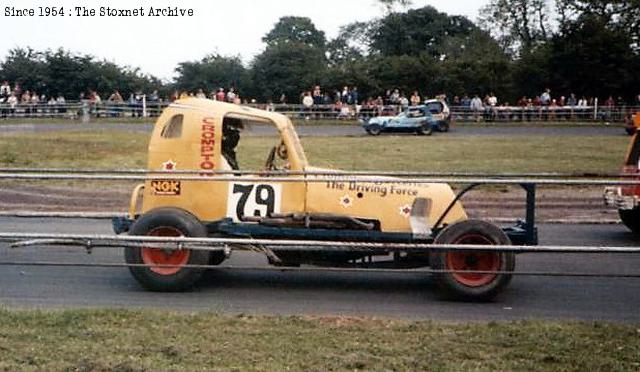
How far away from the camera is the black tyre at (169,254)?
974cm

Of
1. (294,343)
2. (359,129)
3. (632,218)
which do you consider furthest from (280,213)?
(359,129)

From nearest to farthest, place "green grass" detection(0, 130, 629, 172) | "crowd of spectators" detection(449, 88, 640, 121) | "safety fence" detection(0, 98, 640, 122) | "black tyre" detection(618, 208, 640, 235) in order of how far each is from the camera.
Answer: "black tyre" detection(618, 208, 640, 235) < "green grass" detection(0, 130, 629, 172) < "safety fence" detection(0, 98, 640, 122) < "crowd of spectators" detection(449, 88, 640, 121)

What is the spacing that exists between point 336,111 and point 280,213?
33.3 metres

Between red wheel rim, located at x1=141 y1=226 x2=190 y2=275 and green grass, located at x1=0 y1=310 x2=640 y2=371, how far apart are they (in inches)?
52.9

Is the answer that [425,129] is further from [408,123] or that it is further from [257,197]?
[257,197]

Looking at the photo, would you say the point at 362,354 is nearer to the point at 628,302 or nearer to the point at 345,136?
the point at 628,302

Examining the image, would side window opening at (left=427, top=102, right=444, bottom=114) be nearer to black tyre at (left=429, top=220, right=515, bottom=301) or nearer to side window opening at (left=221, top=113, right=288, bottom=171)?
side window opening at (left=221, top=113, right=288, bottom=171)

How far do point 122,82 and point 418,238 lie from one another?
4393 cm

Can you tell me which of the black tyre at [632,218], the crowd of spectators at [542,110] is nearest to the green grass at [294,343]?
the black tyre at [632,218]

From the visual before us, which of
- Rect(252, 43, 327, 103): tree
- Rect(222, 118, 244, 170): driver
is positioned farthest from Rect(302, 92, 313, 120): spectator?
Rect(222, 118, 244, 170): driver

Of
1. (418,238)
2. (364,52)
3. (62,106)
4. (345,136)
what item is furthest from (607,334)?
(364,52)

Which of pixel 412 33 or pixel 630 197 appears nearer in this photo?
pixel 630 197

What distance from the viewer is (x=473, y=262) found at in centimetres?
974

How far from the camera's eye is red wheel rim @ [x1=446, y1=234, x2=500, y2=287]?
949 centimetres
